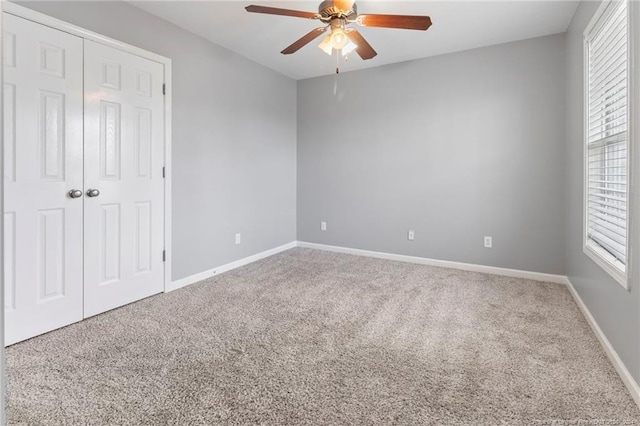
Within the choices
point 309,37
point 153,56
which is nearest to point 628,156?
point 309,37

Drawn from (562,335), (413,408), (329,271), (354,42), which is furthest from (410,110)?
(413,408)

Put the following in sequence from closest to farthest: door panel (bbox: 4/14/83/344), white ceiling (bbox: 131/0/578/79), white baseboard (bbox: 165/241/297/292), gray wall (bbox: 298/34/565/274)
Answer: door panel (bbox: 4/14/83/344) → white ceiling (bbox: 131/0/578/79) → white baseboard (bbox: 165/241/297/292) → gray wall (bbox: 298/34/565/274)

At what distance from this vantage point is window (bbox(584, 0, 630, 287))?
1914mm

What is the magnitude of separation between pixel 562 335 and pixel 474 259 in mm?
Result: 1604

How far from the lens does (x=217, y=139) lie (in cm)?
364

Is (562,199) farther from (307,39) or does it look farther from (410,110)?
(307,39)

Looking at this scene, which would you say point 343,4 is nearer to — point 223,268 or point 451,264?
point 223,268

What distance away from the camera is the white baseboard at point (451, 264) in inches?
138

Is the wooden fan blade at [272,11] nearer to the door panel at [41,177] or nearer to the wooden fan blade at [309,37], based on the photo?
the wooden fan blade at [309,37]

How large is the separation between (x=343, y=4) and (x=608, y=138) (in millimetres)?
1899

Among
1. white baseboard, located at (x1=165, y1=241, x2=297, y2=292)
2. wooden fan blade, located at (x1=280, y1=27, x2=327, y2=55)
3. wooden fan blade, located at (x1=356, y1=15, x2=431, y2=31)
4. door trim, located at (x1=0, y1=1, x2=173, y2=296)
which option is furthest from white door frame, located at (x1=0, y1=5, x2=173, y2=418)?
wooden fan blade, located at (x1=356, y1=15, x2=431, y2=31)

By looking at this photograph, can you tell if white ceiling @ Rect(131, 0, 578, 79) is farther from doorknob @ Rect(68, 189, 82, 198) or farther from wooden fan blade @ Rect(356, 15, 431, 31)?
doorknob @ Rect(68, 189, 82, 198)

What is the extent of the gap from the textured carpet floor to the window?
648 millimetres

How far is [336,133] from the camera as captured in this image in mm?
4672
